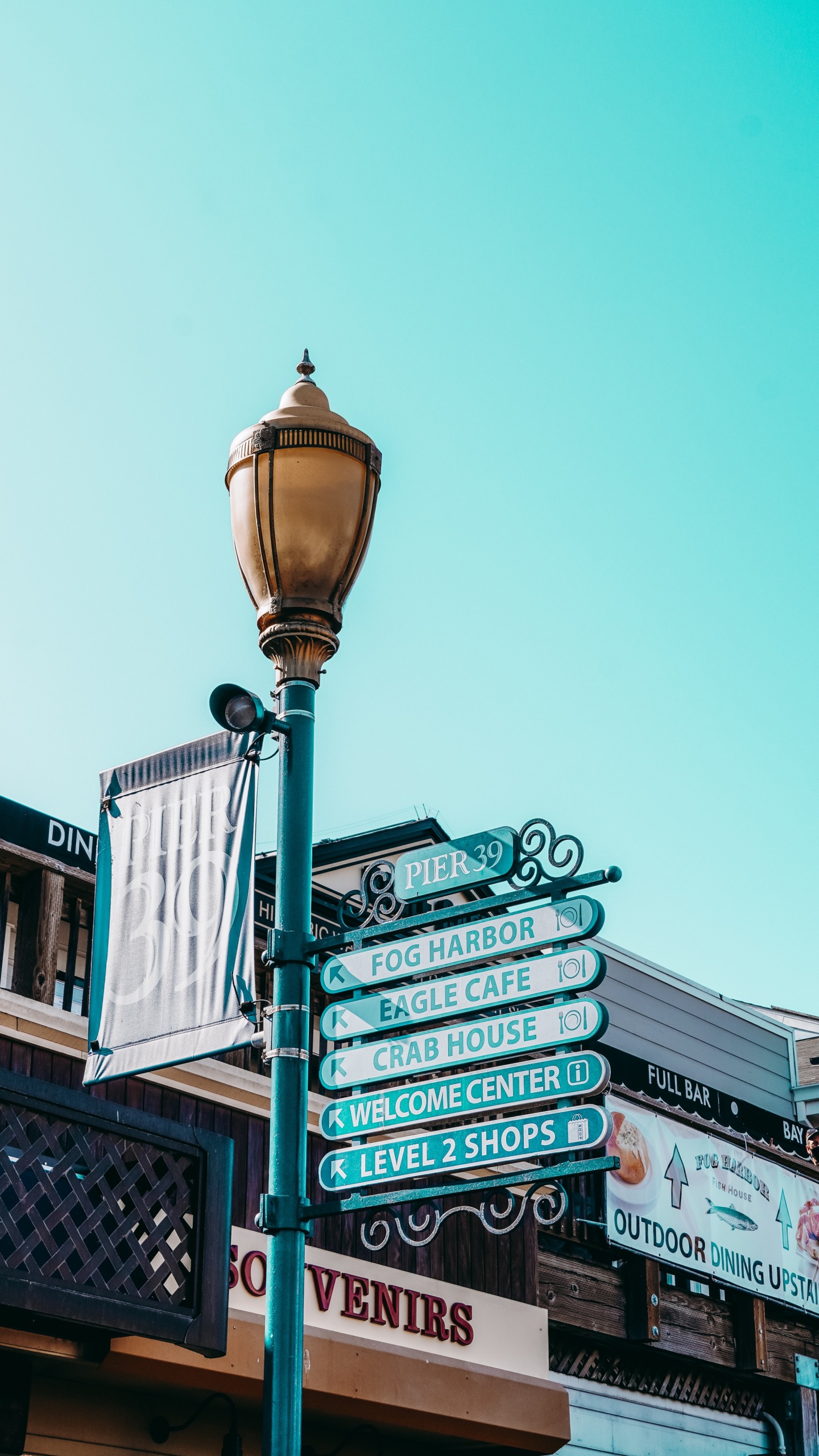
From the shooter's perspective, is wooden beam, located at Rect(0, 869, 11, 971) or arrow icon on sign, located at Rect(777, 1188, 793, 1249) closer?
wooden beam, located at Rect(0, 869, 11, 971)

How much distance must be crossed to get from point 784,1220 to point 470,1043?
8.97 meters

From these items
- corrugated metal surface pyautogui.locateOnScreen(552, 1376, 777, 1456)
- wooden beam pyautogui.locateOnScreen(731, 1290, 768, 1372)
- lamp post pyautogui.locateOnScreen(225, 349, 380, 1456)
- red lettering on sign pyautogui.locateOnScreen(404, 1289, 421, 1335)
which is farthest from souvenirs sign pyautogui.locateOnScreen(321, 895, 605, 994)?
wooden beam pyautogui.locateOnScreen(731, 1290, 768, 1372)

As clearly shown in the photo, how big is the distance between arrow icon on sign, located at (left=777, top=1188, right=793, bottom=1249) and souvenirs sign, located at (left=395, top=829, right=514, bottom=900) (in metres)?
8.65

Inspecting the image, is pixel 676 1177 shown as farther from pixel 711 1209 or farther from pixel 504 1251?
pixel 504 1251

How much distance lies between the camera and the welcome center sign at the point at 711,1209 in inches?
478

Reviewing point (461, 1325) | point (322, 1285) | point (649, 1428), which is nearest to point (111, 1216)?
point (322, 1285)

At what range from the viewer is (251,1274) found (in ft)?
29.4

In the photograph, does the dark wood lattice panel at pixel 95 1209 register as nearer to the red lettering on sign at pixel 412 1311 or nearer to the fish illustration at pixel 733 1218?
the red lettering on sign at pixel 412 1311

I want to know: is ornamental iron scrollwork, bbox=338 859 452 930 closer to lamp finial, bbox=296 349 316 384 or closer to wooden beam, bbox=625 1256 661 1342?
lamp finial, bbox=296 349 316 384

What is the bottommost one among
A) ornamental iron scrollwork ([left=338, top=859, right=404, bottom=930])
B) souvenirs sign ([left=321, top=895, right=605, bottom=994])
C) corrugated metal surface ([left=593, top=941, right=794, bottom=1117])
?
souvenirs sign ([left=321, top=895, right=605, bottom=994])

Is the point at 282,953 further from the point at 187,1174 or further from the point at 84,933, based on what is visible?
the point at 84,933

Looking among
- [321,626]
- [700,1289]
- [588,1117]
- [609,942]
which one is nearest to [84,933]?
[321,626]

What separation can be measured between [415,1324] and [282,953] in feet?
16.7

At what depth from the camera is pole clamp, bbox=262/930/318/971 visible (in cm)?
571
